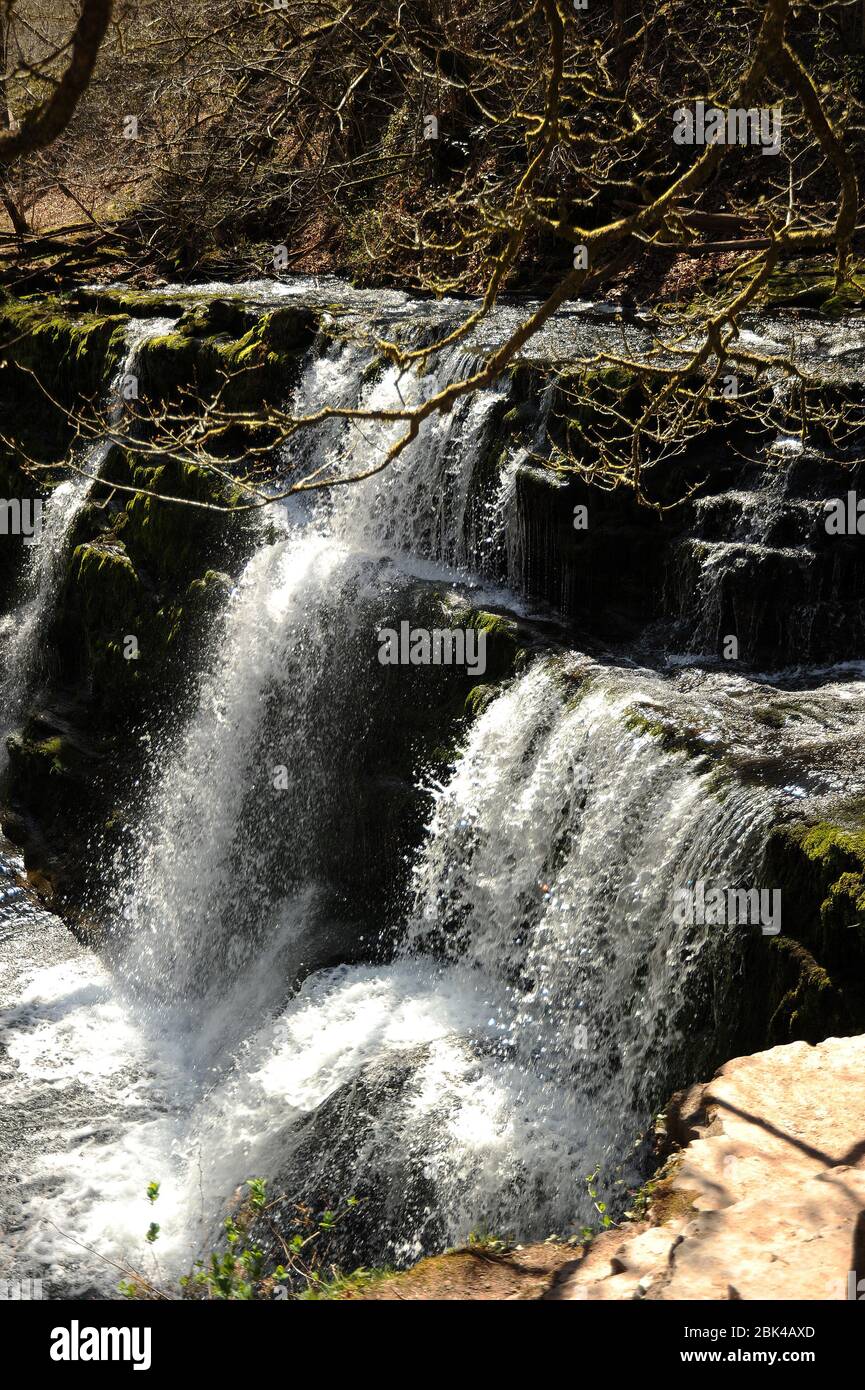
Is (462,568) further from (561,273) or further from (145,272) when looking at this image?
(145,272)

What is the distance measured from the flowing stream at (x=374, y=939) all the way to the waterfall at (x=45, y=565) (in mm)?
2523

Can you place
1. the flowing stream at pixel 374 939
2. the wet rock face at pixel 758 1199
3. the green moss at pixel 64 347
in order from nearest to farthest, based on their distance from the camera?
the wet rock face at pixel 758 1199 → the flowing stream at pixel 374 939 → the green moss at pixel 64 347

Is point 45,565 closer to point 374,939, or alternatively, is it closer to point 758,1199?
point 374,939

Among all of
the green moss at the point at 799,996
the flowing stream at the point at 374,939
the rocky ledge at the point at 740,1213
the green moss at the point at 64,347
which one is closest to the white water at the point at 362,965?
the flowing stream at the point at 374,939

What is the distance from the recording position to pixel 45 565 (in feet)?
41.5

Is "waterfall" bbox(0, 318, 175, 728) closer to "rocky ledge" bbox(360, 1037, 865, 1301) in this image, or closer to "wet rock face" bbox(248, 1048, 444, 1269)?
"wet rock face" bbox(248, 1048, 444, 1269)

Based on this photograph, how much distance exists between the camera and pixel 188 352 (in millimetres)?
12320

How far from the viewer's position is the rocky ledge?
3658mm

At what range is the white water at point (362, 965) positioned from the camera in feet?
21.4

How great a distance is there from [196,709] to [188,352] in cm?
390

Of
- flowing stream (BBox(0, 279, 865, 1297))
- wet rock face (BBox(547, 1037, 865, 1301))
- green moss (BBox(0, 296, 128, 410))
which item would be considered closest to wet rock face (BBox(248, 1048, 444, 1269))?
flowing stream (BBox(0, 279, 865, 1297))

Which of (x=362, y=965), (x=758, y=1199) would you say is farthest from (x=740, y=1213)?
(x=362, y=965)

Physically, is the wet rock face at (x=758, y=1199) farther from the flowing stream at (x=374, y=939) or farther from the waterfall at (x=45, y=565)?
the waterfall at (x=45, y=565)

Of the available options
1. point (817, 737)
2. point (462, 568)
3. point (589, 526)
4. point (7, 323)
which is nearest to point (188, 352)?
point (7, 323)
